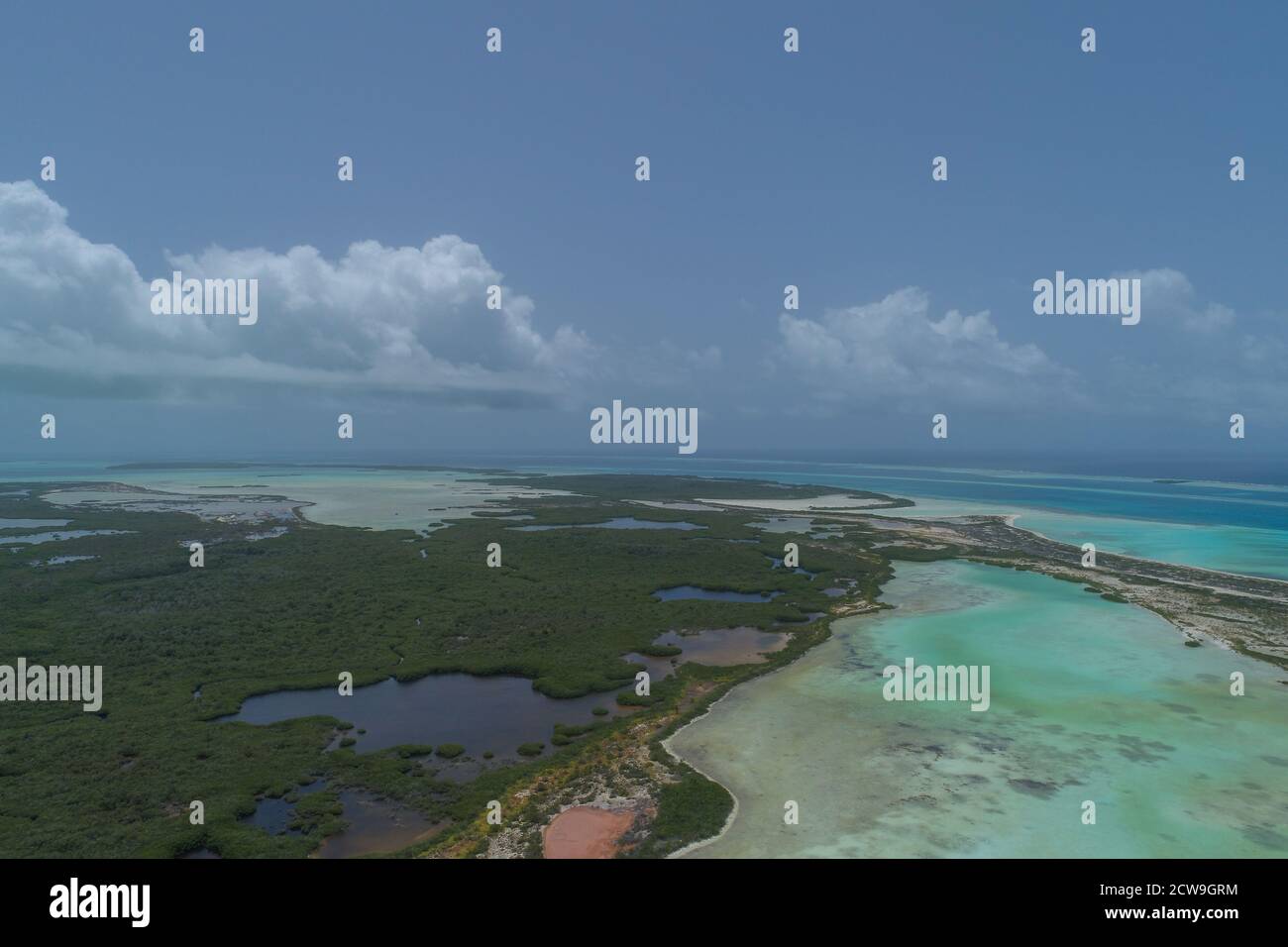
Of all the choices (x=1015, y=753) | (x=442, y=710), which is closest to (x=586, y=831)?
(x=442, y=710)

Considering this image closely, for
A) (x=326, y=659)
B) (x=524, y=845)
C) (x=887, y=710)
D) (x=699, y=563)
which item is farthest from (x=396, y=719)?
(x=699, y=563)

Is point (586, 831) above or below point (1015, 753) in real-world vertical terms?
below

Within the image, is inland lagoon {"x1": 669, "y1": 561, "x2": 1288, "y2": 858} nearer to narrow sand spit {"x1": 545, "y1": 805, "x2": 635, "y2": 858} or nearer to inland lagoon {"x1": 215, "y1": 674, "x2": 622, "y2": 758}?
narrow sand spit {"x1": 545, "y1": 805, "x2": 635, "y2": 858}

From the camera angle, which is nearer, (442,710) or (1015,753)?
(1015,753)

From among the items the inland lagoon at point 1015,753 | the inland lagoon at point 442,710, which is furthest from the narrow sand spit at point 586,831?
the inland lagoon at point 442,710

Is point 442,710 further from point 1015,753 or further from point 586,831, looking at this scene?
point 1015,753

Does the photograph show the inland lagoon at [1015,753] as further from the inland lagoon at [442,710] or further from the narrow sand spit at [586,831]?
the inland lagoon at [442,710]

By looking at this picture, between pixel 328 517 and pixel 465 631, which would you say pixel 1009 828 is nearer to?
pixel 465 631
